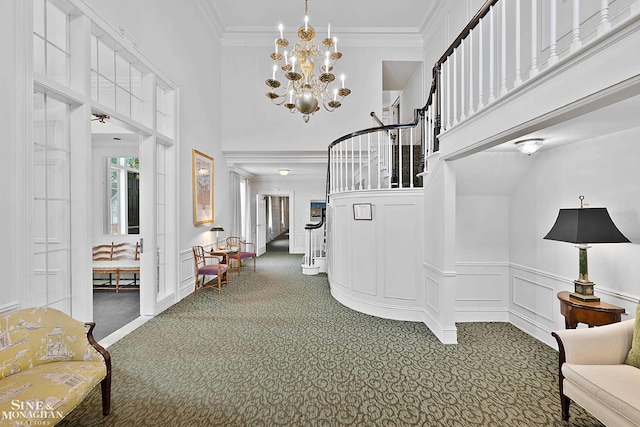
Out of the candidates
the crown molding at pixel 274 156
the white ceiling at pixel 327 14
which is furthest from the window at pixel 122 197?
the white ceiling at pixel 327 14

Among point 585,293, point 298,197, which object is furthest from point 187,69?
point 585,293

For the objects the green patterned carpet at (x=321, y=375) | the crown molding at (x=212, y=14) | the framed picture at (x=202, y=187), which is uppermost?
the crown molding at (x=212, y=14)

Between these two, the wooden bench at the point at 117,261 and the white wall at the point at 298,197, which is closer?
the wooden bench at the point at 117,261

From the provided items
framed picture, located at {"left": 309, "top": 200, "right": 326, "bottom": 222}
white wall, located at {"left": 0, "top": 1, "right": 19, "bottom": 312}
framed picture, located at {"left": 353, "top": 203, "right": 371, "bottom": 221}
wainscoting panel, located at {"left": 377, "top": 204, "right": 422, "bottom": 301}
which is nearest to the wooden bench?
white wall, located at {"left": 0, "top": 1, "right": 19, "bottom": 312}

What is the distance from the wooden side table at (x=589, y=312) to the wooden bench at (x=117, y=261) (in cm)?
615

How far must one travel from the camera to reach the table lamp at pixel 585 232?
7.79 feet

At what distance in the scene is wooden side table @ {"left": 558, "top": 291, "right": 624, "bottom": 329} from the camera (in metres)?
2.40

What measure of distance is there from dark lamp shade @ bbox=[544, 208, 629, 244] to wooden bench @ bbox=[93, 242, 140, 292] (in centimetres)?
618

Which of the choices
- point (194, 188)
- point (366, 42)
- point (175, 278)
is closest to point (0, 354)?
point (175, 278)

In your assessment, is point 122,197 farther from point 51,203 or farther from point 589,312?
point 589,312

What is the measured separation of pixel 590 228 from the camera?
2.41 meters

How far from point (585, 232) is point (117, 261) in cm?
692

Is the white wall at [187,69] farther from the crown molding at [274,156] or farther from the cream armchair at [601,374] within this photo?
the cream armchair at [601,374]

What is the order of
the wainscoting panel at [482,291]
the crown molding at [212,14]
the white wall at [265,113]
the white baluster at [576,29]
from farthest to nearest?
the white wall at [265,113] < the crown molding at [212,14] < the wainscoting panel at [482,291] < the white baluster at [576,29]
